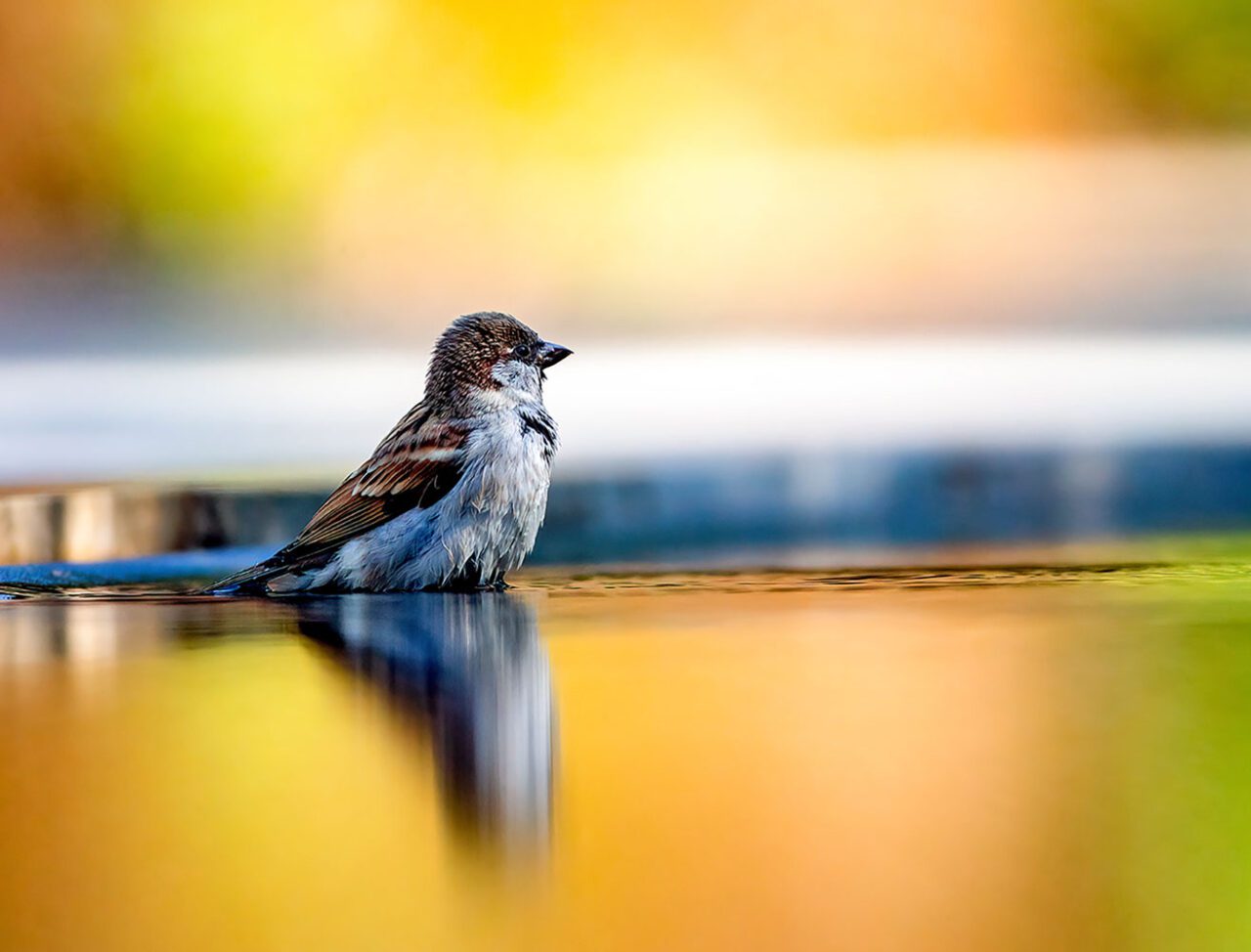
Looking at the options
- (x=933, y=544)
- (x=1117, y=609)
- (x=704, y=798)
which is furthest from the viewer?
(x=933, y=544)

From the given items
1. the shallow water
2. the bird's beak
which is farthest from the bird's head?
the shallow water

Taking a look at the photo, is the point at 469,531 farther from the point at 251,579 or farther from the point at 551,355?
the point at 551,355

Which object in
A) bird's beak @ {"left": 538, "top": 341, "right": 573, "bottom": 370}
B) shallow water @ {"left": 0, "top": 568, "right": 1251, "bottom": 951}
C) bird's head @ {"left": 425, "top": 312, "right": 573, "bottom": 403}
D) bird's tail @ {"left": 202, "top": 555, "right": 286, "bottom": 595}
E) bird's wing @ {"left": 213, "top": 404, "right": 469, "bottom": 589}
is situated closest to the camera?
shallow water @ {"left": 0, "top": 568, "right": 1251, "bottom": 951}

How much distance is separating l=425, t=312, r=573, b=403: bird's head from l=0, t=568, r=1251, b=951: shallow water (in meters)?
1.22

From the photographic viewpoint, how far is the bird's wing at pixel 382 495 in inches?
123

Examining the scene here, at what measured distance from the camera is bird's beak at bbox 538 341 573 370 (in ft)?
11.5

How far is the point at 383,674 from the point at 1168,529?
272 cm

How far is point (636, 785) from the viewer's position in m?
1.31

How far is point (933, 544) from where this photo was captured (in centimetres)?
364

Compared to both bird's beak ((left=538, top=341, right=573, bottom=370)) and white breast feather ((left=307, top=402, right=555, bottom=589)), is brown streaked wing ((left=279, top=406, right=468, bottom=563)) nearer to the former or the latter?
white breast feather ((left=307, top=402, right=555, bottom=589))

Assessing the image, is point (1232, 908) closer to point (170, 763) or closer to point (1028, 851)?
point (1028, 851)

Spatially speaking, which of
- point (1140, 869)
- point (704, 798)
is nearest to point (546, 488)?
point (704, 798)

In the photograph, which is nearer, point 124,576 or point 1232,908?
point 1232,908

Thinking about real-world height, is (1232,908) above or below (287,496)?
below
